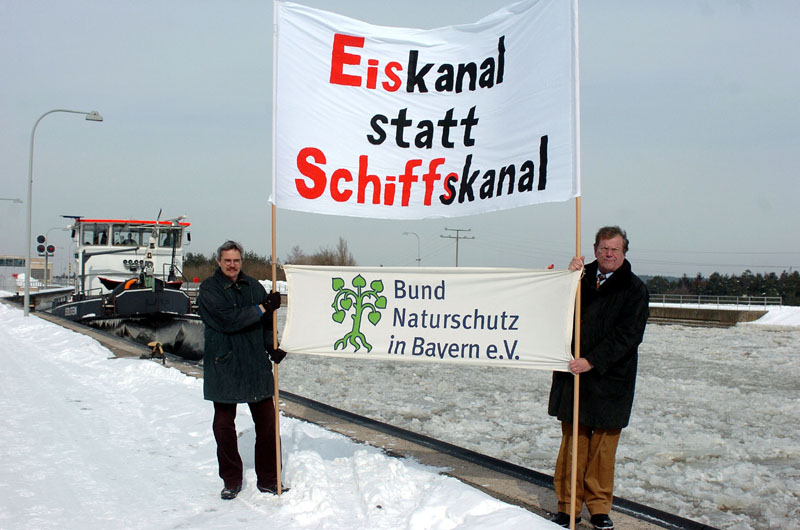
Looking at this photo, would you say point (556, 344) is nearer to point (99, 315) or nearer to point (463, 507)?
point (463, 507)

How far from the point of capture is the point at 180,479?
16.7 ft

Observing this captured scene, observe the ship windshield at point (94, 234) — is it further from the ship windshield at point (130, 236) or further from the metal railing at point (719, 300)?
the metal railing at point (719, 300)

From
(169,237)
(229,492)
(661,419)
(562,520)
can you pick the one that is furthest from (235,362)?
(169,237)

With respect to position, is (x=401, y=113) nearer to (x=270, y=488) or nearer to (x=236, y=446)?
(x=236, y=446)

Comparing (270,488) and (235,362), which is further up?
(235,362)

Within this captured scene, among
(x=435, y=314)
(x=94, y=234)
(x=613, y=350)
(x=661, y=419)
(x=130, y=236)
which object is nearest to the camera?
(x=613, y=350)

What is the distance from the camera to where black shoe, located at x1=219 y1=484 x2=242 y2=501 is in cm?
462

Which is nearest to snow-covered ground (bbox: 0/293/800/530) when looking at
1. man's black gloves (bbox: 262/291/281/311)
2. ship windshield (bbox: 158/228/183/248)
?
man's black gloves (bbox: 262/291/281/311)

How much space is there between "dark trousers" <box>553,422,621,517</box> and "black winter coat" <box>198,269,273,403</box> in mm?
2079

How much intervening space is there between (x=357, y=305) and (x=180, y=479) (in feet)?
6.44

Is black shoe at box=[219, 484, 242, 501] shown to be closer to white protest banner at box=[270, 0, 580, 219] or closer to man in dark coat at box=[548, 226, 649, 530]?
white protest banner at box=[270, 0, 580, 219]

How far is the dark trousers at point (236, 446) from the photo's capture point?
4.63 meters

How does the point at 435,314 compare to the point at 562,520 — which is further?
the point at 435,314

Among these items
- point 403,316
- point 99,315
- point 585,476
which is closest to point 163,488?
point 403,316
